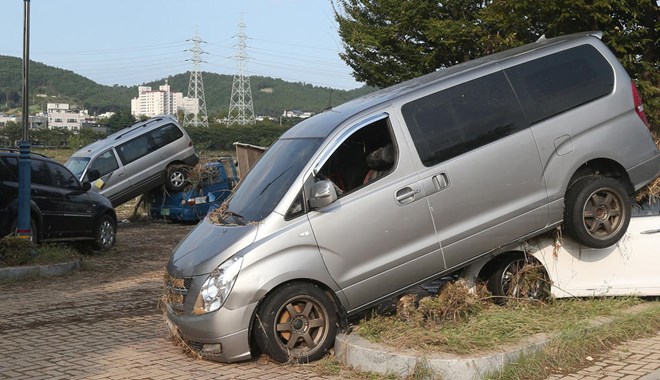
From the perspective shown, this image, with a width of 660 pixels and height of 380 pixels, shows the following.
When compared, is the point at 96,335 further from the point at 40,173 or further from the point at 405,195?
the point at 40,173

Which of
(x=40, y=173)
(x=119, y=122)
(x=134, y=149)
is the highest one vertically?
(x=119, y=122)

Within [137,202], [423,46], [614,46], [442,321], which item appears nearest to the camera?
[442,321]

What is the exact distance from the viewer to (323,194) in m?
6.46

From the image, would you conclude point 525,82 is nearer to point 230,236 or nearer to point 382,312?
point 382,312

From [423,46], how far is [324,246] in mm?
24074

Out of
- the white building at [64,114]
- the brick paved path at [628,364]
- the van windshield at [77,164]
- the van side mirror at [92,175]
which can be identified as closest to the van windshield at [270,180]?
the brick paved path at [628,364]

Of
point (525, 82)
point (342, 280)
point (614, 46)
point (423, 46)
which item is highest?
point (423, 46)

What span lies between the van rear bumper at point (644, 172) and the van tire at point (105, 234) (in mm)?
→ 10513

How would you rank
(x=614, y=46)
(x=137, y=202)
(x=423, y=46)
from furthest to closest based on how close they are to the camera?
1. (x=423, y=46)
2. (x=137, y=202)
3. (x=614, y=46)

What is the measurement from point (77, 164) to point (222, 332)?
50.4 feet

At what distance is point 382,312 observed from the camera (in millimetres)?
7066

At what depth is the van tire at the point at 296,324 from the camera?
6.35 m

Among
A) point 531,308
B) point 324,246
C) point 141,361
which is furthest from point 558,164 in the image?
point 141,361

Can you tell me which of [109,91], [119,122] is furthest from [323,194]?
[109,91]
